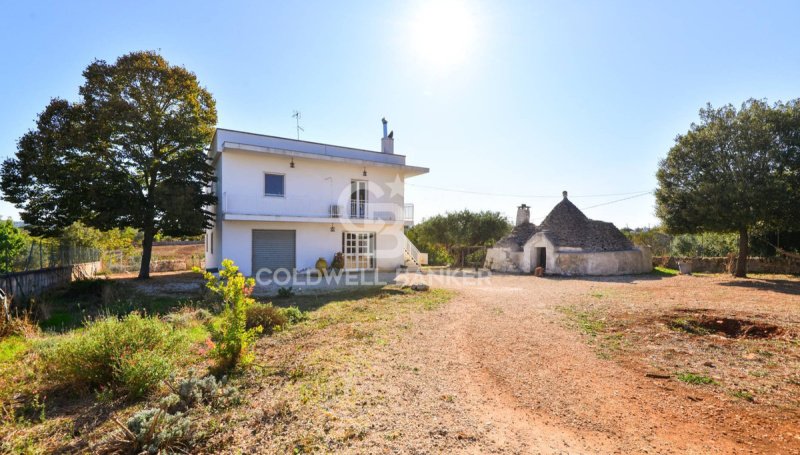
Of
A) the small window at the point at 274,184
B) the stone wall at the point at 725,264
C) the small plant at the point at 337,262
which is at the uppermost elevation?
the small window at the point at 274,184

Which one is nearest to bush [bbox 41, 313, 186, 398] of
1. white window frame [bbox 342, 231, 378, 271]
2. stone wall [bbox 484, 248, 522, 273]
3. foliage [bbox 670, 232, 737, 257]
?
white window frame [bbox 342, 231, 378, 271]

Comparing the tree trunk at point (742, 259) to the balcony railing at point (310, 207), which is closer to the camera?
the balcony railing at point (310, 207)

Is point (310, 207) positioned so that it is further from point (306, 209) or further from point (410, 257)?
point (410, 257)

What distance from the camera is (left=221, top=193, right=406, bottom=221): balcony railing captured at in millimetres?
15164

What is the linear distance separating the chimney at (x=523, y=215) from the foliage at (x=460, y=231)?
3.23 metres

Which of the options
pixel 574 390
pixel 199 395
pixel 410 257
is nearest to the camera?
pixel 199 395

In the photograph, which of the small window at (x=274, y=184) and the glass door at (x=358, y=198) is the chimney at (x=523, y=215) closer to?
the glass door at (x=358, y=198)

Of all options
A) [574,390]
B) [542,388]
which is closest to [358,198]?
[542,388]

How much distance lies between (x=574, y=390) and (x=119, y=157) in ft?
55.8

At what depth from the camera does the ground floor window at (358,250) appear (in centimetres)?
1812

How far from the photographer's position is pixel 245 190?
15.4 m

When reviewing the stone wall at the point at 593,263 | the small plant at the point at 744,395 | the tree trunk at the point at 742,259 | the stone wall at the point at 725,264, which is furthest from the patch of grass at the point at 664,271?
the small plant at the point at 744,395

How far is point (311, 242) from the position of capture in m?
17.1

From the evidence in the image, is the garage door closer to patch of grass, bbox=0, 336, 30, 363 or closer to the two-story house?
the two-story house
